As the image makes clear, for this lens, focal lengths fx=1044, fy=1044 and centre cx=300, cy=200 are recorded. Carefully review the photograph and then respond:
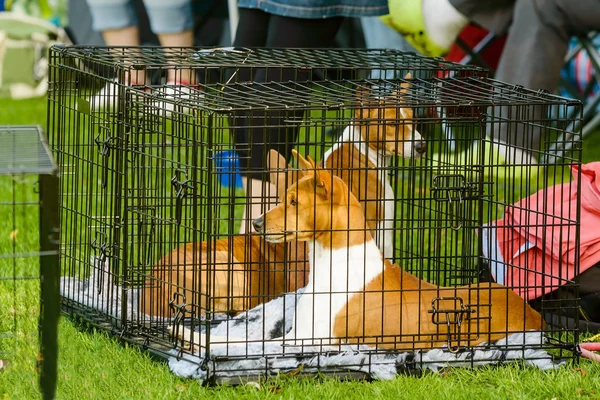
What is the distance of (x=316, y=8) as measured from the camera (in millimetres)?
5277

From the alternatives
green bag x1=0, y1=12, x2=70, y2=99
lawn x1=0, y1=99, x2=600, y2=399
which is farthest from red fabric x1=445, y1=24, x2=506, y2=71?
lawn x1=0, y1=99, x2=600, y2=399

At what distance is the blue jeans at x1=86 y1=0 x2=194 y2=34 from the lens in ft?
33.1

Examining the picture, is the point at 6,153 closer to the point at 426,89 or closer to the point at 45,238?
the point at 45,238

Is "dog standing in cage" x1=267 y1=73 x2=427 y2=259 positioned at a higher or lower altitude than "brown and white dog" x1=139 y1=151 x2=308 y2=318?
higher

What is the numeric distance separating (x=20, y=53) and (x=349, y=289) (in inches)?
317

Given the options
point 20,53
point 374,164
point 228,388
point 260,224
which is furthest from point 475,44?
point 228,388

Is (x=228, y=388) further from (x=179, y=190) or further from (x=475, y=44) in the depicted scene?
(x=475, y=44)

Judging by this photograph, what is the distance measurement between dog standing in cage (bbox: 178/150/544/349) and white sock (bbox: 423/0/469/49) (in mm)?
4615

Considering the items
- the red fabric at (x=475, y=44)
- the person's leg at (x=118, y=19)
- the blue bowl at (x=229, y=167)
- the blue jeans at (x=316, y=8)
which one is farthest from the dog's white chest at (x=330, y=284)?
the person's leg at (x=118, y=19)

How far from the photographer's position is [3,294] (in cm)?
492

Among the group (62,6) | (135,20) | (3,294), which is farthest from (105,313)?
(62,6)

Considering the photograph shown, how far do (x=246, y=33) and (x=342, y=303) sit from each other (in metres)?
2.20

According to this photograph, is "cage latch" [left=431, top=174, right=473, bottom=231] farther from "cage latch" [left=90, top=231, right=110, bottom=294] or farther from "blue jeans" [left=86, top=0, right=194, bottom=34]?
"blue jeans" [left=86, top=0, right=194, bottom=34]

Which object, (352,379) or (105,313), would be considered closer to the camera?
(352,379)
